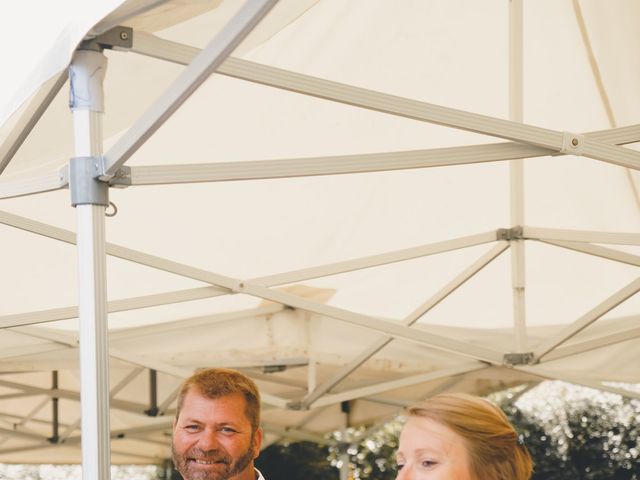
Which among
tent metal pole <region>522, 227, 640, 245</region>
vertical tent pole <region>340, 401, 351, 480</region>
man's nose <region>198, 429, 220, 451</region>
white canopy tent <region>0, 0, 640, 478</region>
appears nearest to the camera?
white canopy tent <region>0, 0, 640, 478</region>

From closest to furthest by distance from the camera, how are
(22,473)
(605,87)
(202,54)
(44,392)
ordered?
(202,54) → (605,87) → (44,392) → (22,473)

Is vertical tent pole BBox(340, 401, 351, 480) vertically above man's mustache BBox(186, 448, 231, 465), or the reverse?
vertical tent pole BBox(340, 401, 351, 480)

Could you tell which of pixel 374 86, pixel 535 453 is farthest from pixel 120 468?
pixel 374 86

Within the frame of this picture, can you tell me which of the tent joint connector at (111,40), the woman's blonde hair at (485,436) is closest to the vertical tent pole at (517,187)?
the tent joint connector at (111,40)

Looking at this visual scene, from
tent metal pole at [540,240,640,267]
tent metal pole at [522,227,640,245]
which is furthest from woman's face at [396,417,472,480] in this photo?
tent metal pole at [540,240,640,267]

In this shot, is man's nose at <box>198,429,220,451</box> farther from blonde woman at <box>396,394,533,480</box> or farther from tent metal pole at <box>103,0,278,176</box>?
blonde woman at <box>396,394,533,480</box>

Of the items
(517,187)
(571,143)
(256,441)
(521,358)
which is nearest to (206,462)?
(256,441)

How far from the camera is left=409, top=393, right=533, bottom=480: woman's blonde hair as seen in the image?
1756mm

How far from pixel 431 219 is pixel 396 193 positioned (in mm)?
242

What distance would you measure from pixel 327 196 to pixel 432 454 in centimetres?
287

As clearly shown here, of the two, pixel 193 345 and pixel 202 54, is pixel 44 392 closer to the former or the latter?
pixel 193 345

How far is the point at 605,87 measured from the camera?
4098 mm

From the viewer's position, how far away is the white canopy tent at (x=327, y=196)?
101 inches

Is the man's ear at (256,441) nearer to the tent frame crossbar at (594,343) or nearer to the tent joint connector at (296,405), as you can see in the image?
the tent frame crossbar at (594,343)
